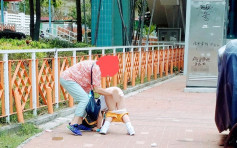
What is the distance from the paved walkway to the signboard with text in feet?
7.12

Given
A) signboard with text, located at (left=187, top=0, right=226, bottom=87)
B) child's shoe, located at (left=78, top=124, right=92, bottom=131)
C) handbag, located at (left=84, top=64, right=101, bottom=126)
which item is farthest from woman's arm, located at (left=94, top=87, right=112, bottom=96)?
signboard with text, located at (left=187, top=0, right=226, bottom=87)

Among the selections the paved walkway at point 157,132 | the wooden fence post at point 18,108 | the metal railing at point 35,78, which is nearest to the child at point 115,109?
the paved walkway at point 157,132

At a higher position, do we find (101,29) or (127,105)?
(101,29)

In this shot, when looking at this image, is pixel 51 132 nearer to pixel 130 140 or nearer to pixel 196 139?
pixel 130 140

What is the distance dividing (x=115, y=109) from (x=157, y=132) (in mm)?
703

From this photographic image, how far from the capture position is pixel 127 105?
8117 mm

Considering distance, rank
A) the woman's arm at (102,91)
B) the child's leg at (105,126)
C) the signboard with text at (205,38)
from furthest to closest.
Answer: the signboard with text at (205,38)
the child's leg at (105,126)
the woman's arm at (102,91)

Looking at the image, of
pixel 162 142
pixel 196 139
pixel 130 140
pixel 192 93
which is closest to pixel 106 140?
pixel 130 140

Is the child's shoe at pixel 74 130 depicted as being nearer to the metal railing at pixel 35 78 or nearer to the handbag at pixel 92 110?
the handbag at pixel 92 110

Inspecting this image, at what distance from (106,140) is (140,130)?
0.75 metres

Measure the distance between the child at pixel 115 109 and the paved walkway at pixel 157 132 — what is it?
0.44 feet

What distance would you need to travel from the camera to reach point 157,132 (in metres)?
5.43

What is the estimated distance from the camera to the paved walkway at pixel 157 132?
4.81 meters

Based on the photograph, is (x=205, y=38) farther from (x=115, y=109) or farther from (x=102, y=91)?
(x=102, y=91)
